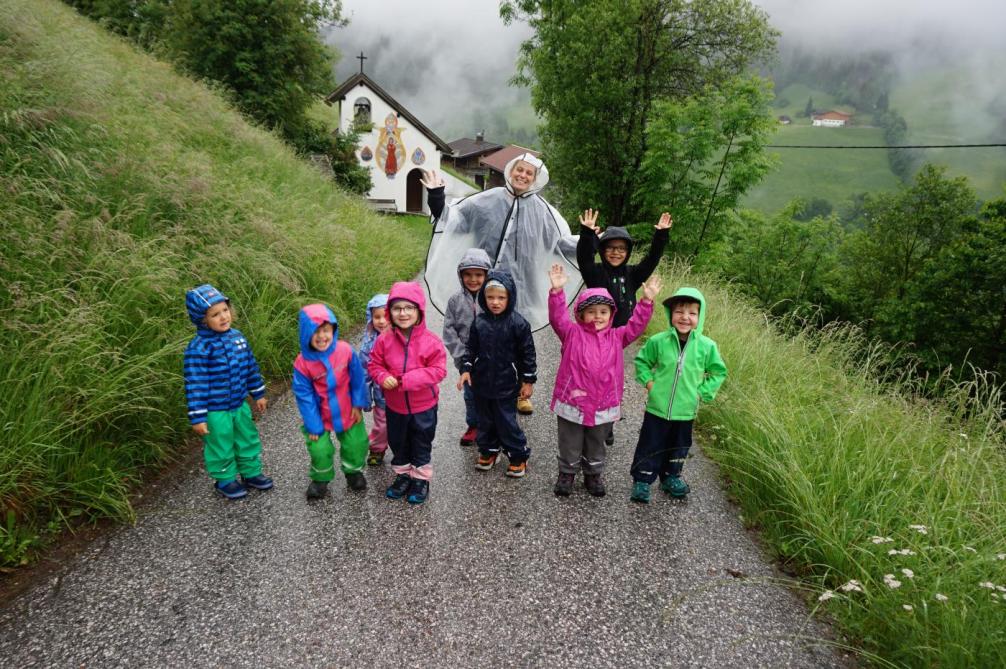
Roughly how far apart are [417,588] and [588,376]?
1.62m

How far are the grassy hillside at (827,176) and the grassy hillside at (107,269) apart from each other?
4291 inches

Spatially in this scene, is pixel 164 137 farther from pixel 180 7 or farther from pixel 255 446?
pixel 180 7

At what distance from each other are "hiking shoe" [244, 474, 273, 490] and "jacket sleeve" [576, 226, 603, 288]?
2.69 meters

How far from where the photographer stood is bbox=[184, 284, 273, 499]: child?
9.31ft

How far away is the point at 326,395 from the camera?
3039 mm

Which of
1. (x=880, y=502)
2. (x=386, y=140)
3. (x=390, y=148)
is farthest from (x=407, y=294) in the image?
(x=386, y=140)

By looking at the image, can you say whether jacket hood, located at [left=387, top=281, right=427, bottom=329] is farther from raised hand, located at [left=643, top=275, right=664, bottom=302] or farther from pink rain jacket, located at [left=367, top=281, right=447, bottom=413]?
raised hand, located at [left=643, top=275, right=664, bottom=302]

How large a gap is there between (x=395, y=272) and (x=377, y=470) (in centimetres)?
592

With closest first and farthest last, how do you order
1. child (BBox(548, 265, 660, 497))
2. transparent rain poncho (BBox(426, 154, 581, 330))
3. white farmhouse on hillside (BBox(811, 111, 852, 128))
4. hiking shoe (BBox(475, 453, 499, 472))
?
1. child (BBox(548, 265, 660, 497))
2. hiking shoe (BBox(475, 453, 499, 472))
3. transparent rain poncho (BBox(426, 154, 581, 330))
4. white farmhouse on hillside (BBox(811, 111, 852, 128))

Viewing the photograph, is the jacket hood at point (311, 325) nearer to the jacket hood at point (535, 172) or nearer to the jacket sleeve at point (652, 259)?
the jacket hood at point (535, 172)

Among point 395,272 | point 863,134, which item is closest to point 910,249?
point 395,272

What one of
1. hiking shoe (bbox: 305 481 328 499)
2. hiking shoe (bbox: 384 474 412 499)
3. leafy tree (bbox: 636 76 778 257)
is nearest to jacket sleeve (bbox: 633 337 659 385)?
hiking shoe (bbox: 384 474 412 499)

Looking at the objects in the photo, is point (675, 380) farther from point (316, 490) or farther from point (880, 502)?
point (316, 490)

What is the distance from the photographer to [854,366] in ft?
18.4
